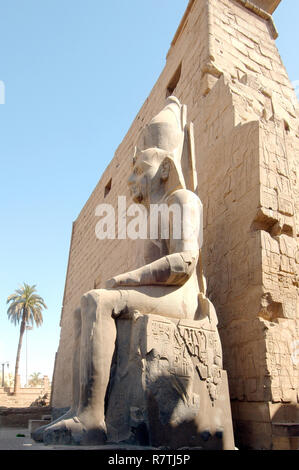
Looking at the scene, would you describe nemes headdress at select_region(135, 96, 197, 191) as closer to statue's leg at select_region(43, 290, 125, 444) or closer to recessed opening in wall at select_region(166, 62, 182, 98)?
statue's leg at select_region(43, 290, 125, 444)

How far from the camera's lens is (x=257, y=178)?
10.2 ft

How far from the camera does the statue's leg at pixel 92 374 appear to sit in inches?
78.8

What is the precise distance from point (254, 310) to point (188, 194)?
92 cm

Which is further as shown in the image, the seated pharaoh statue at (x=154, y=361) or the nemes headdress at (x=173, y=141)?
the nemes headdress at (x=173, y=141)

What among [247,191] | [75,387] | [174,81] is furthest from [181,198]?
[174,81]

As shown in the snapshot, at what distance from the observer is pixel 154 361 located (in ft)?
7.04

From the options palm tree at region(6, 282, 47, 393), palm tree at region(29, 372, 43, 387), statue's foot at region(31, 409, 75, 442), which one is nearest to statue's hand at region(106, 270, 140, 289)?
statue's foot at region(31, 409, 75, 442)

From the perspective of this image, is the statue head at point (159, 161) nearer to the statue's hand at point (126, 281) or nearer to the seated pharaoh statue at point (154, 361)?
the seated pharaoh statue at point (154, 361)

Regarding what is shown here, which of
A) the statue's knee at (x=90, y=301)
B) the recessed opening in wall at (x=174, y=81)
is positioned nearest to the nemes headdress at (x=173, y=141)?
the statue's knee at (x=90, y=301)

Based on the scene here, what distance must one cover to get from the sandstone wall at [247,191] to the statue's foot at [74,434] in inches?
43.2

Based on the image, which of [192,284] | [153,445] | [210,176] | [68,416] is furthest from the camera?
[210,176]

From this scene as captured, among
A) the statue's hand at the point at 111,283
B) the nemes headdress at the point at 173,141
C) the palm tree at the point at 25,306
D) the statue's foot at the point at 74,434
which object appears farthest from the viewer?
the palm tree at the point at 25,306
